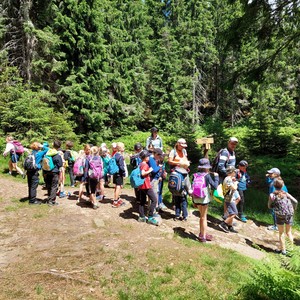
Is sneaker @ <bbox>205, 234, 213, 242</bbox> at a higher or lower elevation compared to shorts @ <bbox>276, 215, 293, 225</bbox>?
lower

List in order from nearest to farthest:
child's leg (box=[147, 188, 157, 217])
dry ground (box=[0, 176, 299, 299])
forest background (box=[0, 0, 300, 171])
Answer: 1. dry ground (box=[0, 176, 299, 299])
2. child's leg (box=[147, 188, 157, 217])
3. forest background (box=[0, 0, 300, 171])

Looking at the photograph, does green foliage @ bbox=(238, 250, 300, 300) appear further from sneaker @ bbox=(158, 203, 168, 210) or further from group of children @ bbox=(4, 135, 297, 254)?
sneaker @ bbox=(158, 203, 168, 210)

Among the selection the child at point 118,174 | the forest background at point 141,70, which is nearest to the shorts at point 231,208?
the child at point 118,174

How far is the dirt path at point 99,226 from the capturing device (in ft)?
18.2

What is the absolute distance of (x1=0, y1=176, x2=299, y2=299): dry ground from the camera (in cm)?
402

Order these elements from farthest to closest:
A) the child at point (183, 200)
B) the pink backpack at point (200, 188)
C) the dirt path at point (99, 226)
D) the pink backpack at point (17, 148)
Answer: the pink backpack at point (17, 148) → the child at point (183, 200) → the pink backpack at point (200, 188) → the dirt path at point (99, 226)

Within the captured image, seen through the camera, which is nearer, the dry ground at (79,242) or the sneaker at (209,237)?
the dry ground at (79,242)

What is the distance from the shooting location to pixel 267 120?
1736cm

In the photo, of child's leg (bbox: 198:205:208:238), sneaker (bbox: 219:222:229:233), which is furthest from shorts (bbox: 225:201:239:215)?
child's leg (bbox: 198:205:208:238)

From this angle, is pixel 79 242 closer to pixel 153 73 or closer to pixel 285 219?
pixel 285 219

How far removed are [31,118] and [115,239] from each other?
8541 millimetres

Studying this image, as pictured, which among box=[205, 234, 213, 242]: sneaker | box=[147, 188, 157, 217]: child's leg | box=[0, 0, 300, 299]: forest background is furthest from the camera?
box=[0, 0, 300, 299]: forest background

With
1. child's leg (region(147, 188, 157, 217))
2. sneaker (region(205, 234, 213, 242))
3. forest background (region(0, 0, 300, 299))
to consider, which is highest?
forest background (region(0, 0, 300, 299))

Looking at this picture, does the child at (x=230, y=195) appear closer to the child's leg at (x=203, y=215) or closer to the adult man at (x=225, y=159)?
the adult man at (x=225, y=159)
